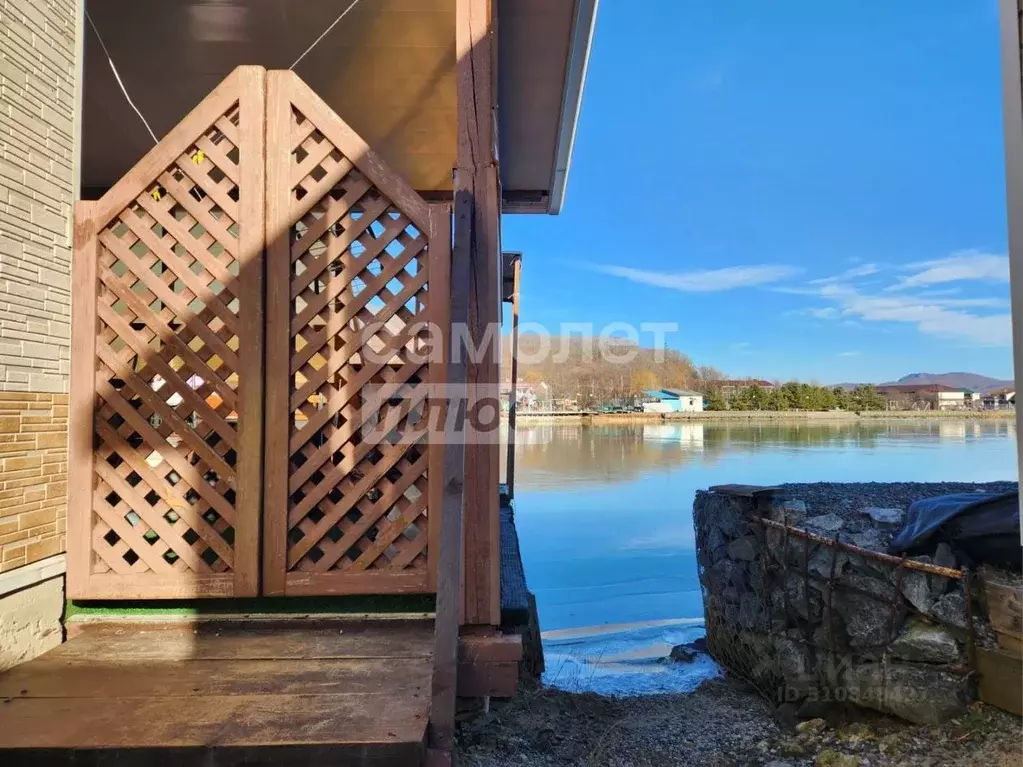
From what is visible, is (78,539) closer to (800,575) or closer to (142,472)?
(142,472)

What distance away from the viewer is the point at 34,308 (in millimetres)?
2156

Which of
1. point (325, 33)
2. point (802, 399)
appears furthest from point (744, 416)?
point (325, 33)

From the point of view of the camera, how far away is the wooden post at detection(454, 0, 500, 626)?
7.29ft

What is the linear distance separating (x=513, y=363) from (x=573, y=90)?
375cm

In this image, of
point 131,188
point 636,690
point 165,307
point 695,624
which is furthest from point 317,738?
point 695,624

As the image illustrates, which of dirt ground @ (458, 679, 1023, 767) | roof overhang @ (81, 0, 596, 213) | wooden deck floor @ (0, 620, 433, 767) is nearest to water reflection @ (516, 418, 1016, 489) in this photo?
dirt ground @ (458, 679, 1023, 767)

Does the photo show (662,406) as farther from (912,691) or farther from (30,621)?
(30,621)

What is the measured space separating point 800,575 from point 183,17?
18.1ft

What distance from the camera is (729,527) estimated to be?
5191 mm

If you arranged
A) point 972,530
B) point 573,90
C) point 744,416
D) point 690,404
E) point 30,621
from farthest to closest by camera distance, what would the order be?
point 690,404 < point 744,416 < point 573,90 < point 972,530 < point 30,621

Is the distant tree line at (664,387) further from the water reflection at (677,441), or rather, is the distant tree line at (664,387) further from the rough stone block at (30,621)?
the rough stone block at (30,621)

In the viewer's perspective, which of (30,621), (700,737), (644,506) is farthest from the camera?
(644,506)

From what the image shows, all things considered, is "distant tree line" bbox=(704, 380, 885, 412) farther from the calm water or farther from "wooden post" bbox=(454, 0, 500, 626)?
"wooden post" bbox=(454, 0, 500, 626)

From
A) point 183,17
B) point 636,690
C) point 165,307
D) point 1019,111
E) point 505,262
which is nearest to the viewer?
point 1019,111
